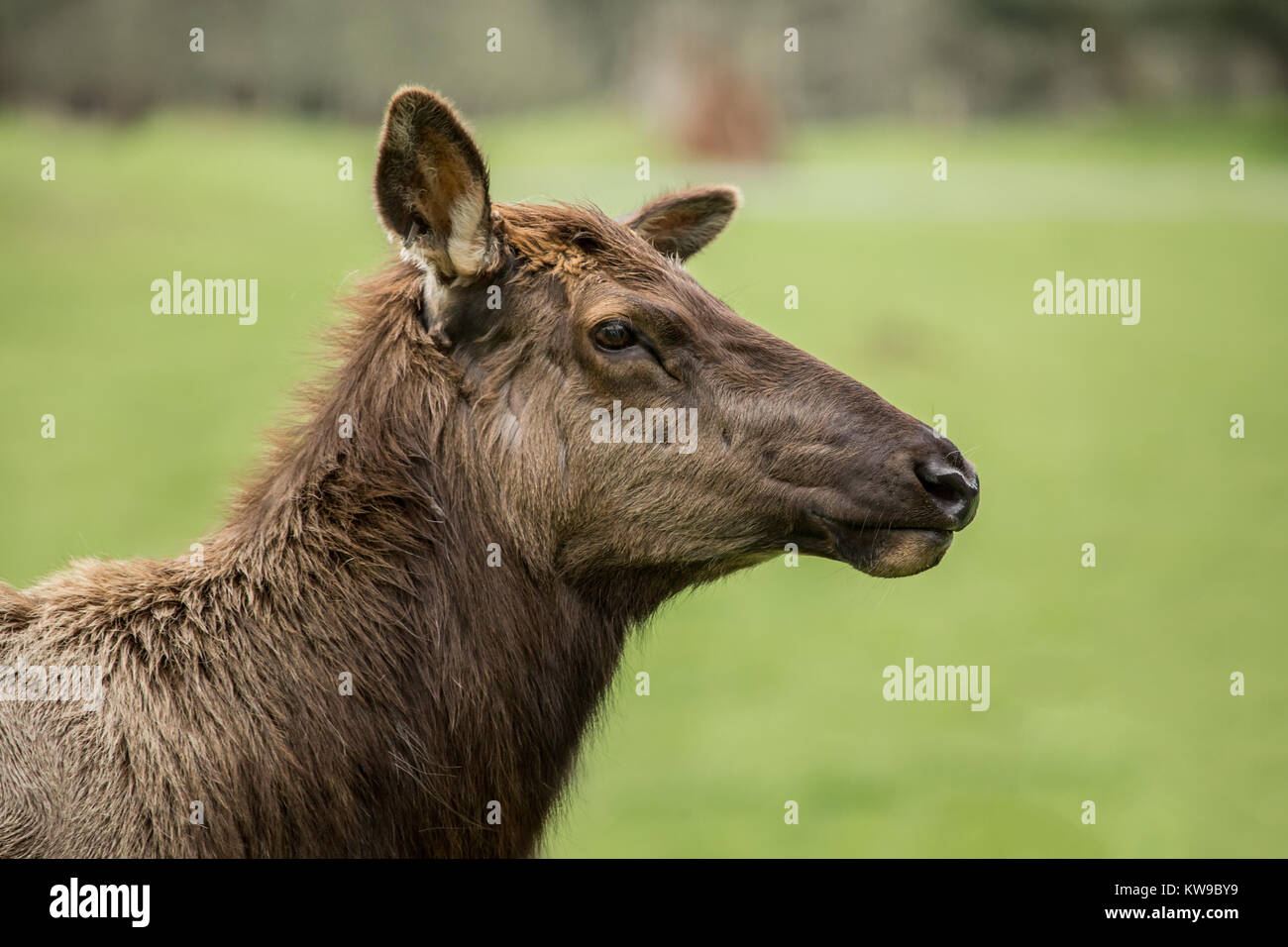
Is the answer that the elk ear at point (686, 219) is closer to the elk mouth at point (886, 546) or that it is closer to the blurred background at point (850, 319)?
the blurred background at point (850, 319)

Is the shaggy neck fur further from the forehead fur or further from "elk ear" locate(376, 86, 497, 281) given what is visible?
the forehead fur

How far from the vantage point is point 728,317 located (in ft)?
18.4

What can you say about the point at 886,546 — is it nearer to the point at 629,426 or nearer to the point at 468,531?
the point at 629,426

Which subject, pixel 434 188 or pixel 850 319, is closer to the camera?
pixel 434 188

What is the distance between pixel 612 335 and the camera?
528 cm

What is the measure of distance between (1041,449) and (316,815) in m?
22.4

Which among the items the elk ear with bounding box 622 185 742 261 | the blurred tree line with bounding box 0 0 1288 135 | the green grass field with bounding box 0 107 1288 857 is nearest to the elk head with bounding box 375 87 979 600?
the green grass field with bounding box 0 107 1288 857

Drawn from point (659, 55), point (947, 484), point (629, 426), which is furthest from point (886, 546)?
point (659, 55)

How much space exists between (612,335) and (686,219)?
4.71 ft

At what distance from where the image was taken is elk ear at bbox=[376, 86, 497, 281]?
16.4 feet

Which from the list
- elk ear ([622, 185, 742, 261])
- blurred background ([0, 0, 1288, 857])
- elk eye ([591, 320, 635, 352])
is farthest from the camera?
blurred background ([0, 0, 1288, 857])

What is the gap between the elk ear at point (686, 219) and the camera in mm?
6359

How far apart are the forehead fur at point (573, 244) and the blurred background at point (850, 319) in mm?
320

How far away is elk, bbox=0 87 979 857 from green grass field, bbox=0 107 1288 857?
0.58 metres
